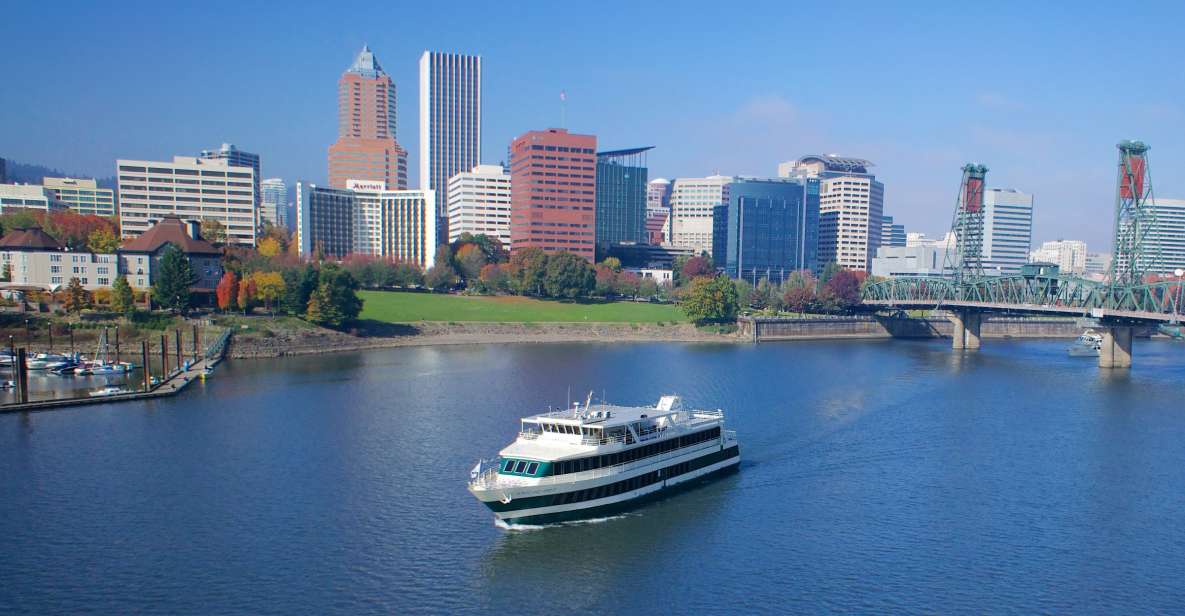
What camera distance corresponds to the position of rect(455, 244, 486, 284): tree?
147500 mm

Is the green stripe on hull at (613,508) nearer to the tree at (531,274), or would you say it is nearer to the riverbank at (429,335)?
the riverbank at (429,335)

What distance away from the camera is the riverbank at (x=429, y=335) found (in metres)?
87.9

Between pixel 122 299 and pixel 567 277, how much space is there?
67.0m

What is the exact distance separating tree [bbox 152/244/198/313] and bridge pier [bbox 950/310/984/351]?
337ft

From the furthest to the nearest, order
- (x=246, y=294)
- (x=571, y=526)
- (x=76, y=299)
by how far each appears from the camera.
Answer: (x=246, y=294) < (x=76, y=299) < (x=571, y=526)

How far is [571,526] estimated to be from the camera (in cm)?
3397

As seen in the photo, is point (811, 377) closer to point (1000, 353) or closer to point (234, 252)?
point (1000, 353)

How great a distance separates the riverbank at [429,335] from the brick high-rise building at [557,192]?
2392 inches

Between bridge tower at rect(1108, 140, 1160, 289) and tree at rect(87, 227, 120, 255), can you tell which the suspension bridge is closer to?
bridge tower at rect(1108, 140, 1160, 289)

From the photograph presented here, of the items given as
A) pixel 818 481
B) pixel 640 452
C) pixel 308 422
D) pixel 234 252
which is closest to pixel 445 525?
pixel 640 452

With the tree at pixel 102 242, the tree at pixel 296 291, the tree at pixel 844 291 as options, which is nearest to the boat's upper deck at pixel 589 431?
the tree at pixel 296 291

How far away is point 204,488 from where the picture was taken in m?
38.2

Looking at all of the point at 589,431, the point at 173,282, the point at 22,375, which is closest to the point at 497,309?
the point at 173,282

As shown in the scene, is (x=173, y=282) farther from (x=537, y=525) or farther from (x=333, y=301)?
(x=537, y=525)
